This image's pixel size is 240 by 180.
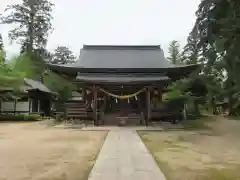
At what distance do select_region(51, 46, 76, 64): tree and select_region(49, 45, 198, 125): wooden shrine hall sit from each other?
2675cm

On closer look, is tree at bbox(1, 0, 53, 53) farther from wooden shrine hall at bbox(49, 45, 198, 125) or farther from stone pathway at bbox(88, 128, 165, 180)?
stone pathway at bbox(88, 128, 165, 180)

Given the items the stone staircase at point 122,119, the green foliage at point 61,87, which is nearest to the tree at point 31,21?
the green foliage at point 61,87

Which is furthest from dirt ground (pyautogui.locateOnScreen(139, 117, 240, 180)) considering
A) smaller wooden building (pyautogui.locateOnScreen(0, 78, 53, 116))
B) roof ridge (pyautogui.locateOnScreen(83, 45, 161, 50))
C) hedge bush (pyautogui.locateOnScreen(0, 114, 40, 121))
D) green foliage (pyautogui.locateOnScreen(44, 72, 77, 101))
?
green foliage (pyautogui.locateOnScreen(44, 72, 77, 101))

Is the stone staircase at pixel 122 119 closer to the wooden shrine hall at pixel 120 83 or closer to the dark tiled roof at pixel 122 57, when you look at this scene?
the wooden shrine hall at pixel 120 83

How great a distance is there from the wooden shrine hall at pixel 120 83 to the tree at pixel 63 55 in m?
26.8

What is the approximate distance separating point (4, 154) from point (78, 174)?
10.9 feet

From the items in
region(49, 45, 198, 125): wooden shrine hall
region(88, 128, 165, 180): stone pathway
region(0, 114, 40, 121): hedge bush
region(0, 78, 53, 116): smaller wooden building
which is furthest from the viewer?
region(0, 78, 53, 116): smaller wooden building

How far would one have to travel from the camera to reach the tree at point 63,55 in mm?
50094

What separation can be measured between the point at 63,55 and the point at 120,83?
34.5 meters

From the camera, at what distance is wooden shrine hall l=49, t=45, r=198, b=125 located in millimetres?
18516

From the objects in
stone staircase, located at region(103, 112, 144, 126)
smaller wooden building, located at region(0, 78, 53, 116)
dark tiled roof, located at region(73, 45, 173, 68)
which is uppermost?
dark tiled roof, located at region(73, 45, 173, 68)

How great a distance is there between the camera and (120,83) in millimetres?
18734

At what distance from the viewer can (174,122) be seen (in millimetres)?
19297

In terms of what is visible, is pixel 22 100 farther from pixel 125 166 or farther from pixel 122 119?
pixel 125 166
